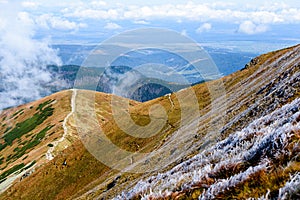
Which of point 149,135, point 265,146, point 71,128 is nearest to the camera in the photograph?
point 265,146

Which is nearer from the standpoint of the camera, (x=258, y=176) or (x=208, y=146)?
(x=258, y=176)

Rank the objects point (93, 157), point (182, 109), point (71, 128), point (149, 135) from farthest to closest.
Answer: point (71, 128)
point (182, 109)
point (93, 157)
point (149, 135)

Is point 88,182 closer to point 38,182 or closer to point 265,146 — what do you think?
point 38,182

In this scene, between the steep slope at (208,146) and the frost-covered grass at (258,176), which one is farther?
the steep slope at (208,146)

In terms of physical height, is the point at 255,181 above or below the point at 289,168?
below

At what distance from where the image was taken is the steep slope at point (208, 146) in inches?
366

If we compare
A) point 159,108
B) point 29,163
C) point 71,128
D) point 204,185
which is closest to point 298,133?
point 204,185

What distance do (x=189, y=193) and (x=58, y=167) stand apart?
9411cm

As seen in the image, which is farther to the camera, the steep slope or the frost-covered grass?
the steep slope

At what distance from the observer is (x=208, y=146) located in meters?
31.8

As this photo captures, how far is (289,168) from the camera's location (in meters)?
7.68

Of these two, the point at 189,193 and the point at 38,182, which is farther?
the point at 38,182

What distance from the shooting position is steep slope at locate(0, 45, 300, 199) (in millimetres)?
9289

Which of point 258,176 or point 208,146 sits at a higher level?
point 258,176
